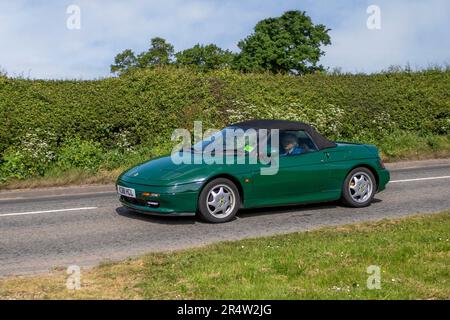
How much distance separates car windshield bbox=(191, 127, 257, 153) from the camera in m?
10.3

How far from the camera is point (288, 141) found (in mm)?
10578

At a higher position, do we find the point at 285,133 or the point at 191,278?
the point at 285,133

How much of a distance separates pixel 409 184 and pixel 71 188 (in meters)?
7.24

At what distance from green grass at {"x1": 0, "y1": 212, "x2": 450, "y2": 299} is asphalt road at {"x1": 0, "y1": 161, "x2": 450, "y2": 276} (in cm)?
87

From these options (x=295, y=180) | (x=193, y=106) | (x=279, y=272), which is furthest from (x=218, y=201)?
(x=193, y=106)

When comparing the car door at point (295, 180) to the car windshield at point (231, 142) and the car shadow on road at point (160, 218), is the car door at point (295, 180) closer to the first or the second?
the car windshield at point (231, 142)

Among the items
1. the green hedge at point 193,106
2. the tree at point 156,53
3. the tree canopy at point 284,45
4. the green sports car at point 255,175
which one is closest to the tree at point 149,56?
the tree at point 156,53

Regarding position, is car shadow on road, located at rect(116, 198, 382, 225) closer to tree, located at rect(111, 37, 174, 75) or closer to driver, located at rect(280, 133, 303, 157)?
driver, located at rect(280, 133, 303, 157)

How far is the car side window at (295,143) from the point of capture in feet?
34.4

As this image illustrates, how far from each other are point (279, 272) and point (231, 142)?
406 centimetres

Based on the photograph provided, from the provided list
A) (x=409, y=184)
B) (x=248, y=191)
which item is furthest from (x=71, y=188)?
(x=409, y=184)

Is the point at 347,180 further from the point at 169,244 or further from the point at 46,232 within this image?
the point at 46,232

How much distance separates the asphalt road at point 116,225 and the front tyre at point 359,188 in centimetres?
16

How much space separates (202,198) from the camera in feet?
31.4
